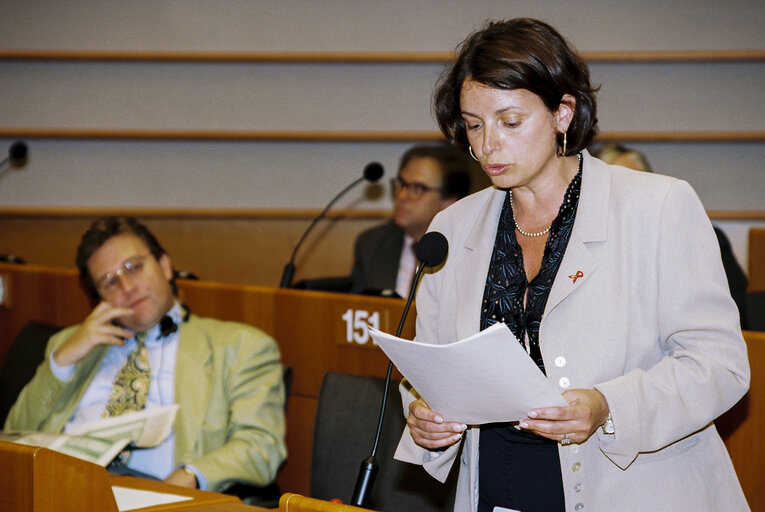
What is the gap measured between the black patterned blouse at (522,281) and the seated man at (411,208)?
2394mm

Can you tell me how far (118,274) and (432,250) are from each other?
147 centimetres

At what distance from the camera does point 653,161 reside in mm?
5344

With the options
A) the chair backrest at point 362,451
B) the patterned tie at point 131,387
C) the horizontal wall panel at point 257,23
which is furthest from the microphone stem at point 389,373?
the horizontal wall panel at point 257,23

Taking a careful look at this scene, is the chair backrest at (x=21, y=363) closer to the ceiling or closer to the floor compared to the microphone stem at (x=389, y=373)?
closer to the floor

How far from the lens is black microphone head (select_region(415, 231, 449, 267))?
5.43 ft

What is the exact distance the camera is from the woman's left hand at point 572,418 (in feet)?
4.57

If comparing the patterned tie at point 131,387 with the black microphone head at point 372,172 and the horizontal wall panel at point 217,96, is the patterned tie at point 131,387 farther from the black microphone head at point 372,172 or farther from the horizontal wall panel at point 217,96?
the horizontal wall panel at point 217,96

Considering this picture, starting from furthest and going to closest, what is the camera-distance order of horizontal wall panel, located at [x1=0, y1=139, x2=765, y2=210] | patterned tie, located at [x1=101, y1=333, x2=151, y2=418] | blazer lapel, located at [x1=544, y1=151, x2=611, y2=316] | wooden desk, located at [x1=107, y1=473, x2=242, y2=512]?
horizontal wall panel, located at [x1=0, y1=139, x2=765, y2=210]
patterned tie, located at [x1=101, y1=333, x2=151, y2=418]
wooden desk, located at [x1=107, y1=473, x2=242, y2=512]
blazer lapel, located at [x1=544, y1=151, x2=611, y2=316]

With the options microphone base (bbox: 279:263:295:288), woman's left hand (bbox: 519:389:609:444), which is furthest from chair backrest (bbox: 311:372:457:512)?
microphone base (bbox: 279:263:295:288)

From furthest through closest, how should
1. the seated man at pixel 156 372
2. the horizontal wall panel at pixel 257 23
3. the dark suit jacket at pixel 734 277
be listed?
the horizontal wall panel at pixel 257 23
the dark suit jacket at pixel 734 277
the seated man at pixel 156 372

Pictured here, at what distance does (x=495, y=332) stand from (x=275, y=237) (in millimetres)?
4454

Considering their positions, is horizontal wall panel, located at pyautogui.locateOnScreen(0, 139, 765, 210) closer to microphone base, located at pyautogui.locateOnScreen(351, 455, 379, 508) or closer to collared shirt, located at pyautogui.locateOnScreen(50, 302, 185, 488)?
collared shirt, located at pyautogui.locateOnScreen(50, 302, 185, 488)

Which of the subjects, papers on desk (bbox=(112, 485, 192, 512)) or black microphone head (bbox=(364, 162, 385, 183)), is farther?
black microphone head (bbox=(364, 162, 385, 183))

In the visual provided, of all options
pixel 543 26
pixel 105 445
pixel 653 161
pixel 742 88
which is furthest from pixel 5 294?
pixel 742 88
